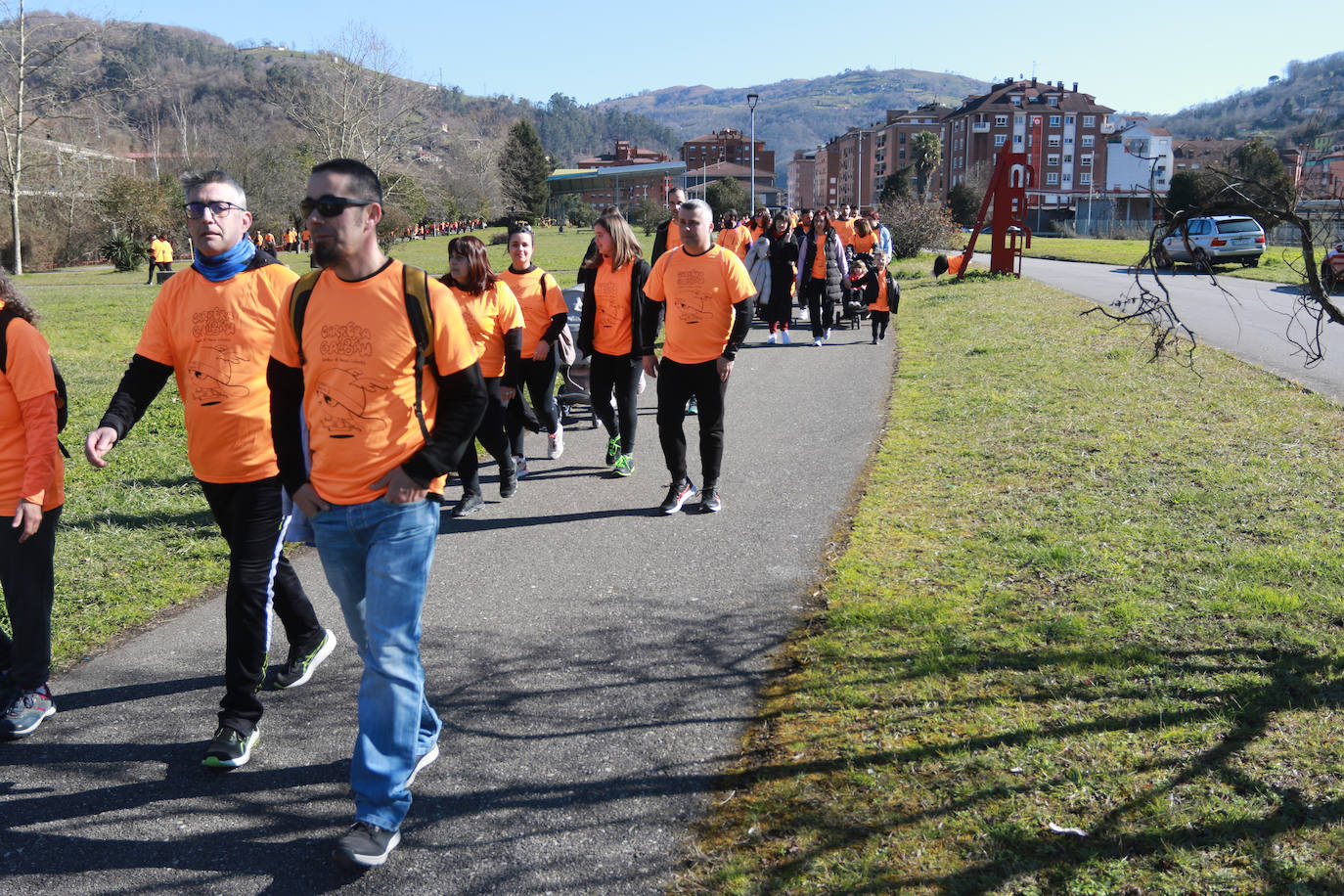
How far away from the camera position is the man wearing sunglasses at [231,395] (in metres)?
3.67

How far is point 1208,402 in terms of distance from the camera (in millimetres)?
9500

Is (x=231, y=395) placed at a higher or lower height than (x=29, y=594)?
higher

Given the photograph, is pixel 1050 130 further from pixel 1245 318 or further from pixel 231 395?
pixel 231 395

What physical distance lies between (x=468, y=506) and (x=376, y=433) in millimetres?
3923

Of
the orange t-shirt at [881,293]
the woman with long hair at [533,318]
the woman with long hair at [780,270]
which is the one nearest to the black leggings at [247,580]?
the woman with long hair at [533,318]

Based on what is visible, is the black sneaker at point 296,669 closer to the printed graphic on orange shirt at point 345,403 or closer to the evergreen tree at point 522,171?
the printed graphic on orange shirt at point 345,403

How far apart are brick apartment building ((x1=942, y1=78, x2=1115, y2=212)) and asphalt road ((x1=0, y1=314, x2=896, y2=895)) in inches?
4932

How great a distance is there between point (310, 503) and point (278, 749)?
118 cm

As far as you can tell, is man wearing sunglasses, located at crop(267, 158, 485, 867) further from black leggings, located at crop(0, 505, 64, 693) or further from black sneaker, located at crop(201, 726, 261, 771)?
black leggings, located at crop(0, 505, 64, 693)

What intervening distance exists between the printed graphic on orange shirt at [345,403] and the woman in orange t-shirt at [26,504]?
56.4 inches

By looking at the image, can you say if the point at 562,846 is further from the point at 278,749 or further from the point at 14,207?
the point at 14,207

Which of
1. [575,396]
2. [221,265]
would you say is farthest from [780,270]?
[221,265]

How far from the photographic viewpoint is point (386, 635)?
3.02 meters

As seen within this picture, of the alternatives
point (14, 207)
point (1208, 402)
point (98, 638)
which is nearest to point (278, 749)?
point (98, 638)
